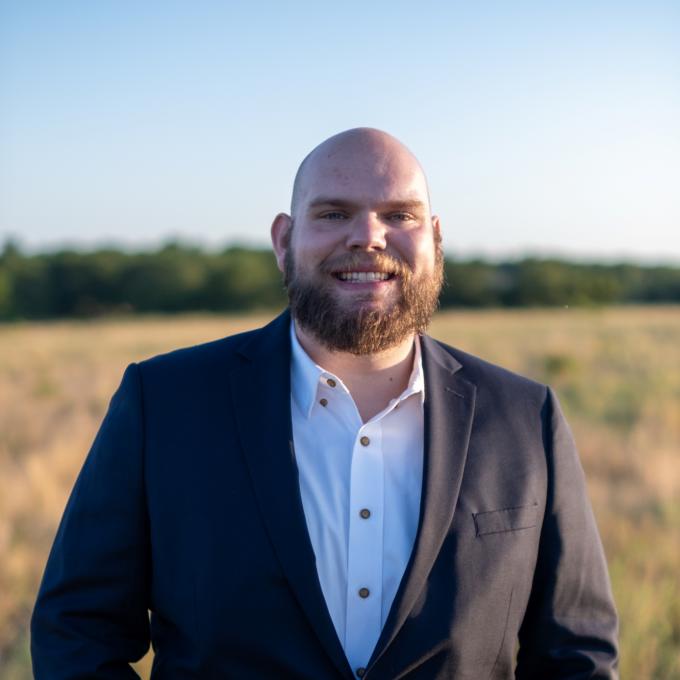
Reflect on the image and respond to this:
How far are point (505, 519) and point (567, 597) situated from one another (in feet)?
1.06

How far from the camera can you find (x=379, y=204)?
251 centimetres

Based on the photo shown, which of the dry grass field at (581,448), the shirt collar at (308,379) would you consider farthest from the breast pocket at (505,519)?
the dry grass field at (581,448)

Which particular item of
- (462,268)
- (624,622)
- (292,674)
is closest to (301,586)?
(292,674)

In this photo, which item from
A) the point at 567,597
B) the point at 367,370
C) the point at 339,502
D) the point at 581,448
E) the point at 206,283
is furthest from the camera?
the point at 206,283

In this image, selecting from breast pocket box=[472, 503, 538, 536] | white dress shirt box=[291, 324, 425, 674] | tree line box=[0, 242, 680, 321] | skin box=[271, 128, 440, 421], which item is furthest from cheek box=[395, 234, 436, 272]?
tree line box=[0, 242, 680, 321]

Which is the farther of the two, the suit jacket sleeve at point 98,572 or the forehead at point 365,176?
the forehead at point 365,176

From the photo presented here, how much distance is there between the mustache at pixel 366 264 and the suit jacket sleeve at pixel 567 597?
68cm

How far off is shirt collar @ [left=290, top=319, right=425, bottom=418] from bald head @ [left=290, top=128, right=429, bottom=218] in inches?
18.9

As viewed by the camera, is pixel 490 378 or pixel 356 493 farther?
pixel 490 378

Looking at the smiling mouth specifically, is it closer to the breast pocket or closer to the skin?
the skin

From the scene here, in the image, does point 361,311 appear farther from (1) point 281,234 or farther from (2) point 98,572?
(2) point 98,572

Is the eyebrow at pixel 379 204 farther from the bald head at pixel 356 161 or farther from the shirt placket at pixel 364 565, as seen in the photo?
the shirt placket at pixel 364 565

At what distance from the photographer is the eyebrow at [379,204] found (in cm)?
251

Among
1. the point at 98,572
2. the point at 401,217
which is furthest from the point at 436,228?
the point at 98,572
